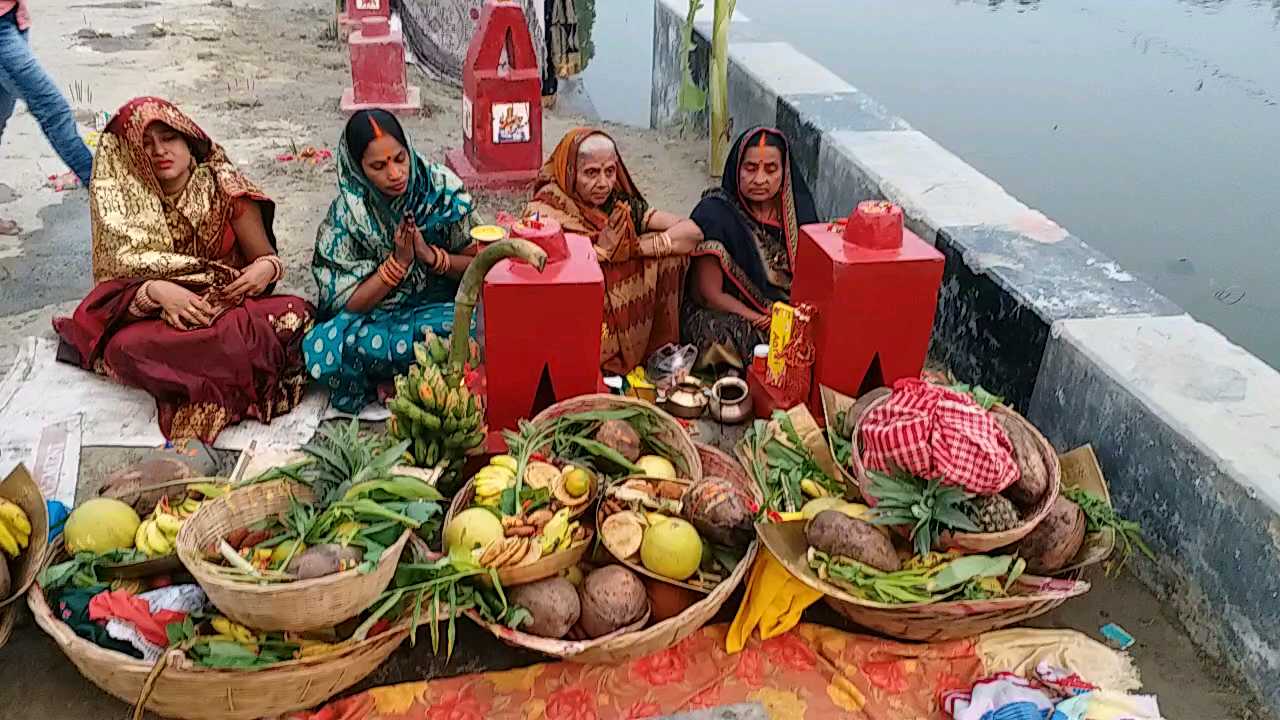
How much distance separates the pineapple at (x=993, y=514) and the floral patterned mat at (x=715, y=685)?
320 mm

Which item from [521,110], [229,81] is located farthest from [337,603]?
[229,81]

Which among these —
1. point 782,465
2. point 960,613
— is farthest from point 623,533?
point 960,613

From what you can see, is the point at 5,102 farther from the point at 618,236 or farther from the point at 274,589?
the point at 274,589

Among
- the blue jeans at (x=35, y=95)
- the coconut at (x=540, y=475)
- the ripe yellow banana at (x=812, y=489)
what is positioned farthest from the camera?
the blue jeans at (x=35, y=95)

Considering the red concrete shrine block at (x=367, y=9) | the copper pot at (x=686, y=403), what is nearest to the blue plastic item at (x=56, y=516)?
the copper pot at (x=686, y=403)

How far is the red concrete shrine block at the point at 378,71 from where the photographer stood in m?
7.12

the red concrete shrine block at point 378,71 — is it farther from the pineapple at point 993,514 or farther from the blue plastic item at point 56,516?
the pineapple at point 993,514

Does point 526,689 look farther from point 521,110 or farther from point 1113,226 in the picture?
point 1113,226

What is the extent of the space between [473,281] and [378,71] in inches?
202

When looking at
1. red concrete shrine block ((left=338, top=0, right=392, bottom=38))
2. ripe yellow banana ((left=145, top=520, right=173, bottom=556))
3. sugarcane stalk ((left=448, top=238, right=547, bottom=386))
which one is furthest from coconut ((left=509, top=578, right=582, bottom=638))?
red concrete shrine block ((left=338, top=0, right=392, bottom=38))

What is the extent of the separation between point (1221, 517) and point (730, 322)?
1818 mm

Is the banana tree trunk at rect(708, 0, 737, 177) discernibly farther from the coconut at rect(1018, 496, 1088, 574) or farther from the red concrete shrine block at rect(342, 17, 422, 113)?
the coconut at rect(1018, 496, 1088, 574)

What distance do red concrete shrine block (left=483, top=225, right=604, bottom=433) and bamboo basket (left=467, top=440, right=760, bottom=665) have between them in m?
0.84

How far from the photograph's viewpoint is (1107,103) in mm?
8914
